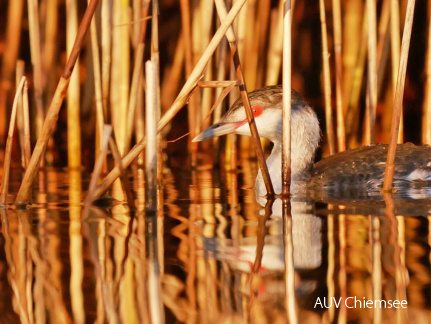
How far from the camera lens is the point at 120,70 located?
750 cm

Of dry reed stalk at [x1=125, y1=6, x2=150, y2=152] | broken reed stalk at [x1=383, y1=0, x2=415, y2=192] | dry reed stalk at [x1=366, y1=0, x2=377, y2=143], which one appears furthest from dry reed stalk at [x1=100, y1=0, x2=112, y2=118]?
broken reed stalk at [x1=383, y1=0, x2=415, y2=192]

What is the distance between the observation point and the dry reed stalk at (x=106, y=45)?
699 centimetres

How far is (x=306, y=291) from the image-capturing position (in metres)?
3.20

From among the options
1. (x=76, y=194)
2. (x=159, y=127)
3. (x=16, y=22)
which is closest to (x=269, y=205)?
(x=159, y=127)

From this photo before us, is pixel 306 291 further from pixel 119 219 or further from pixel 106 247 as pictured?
pixel 119 219

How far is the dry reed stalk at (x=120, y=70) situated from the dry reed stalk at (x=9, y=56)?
129 cm

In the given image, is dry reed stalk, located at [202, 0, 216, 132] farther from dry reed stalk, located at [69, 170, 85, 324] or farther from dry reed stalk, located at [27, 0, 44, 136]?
dry reed stalk, located at [69, 170, 85, 324]

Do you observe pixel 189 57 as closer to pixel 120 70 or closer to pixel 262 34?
pixel 120 70

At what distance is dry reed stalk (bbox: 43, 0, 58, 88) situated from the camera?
8023mm

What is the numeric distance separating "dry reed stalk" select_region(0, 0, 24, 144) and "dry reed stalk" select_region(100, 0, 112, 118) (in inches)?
49.0

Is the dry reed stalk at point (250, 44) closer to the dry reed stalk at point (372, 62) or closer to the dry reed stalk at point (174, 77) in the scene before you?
the dry reed stalk at point (174, 77)

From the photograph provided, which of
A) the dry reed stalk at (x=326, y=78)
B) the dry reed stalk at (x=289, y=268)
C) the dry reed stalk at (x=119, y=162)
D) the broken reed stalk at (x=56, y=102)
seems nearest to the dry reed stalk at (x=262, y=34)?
the dry reed stalk at (x=326, y=78)

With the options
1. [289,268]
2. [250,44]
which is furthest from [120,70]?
[289,268]

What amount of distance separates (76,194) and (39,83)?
2.01m
